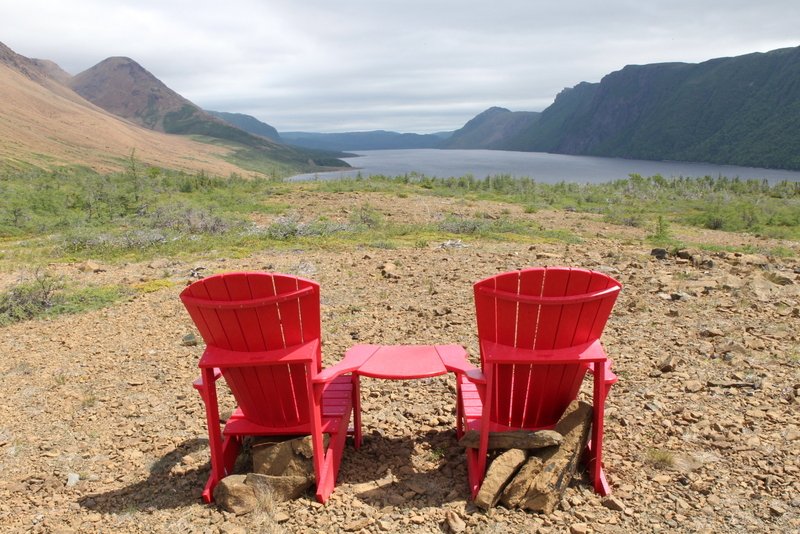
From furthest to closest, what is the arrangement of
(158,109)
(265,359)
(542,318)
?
(158,109) → (265,359) → (542,318)

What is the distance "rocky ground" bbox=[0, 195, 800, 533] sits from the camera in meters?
2.82

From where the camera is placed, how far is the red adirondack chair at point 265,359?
9.09 ft

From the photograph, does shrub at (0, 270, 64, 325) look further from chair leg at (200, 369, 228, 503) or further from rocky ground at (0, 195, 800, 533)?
chair leg at (200, 369, 228, 503)

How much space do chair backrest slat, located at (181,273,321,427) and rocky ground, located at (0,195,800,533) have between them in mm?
651

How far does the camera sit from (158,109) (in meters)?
154

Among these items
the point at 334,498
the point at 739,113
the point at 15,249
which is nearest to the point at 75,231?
the point at 15,249

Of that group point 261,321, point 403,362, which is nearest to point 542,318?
point 403,362

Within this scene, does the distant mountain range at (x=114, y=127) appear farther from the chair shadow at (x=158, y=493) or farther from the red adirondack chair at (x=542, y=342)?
the red adirondack chair at (x=542, y=342)

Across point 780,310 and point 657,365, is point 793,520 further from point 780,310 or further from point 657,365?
point 780,310

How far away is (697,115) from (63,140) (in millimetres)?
127624

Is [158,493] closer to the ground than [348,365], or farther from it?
closer to the ground

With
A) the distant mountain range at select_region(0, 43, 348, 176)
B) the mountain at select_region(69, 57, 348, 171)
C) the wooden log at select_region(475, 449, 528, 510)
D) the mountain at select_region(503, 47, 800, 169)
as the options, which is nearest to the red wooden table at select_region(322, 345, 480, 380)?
the wooden log at select_region(475, 449, 528, 510)

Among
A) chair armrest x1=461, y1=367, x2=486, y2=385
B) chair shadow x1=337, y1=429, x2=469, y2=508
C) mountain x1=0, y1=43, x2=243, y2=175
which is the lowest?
chair shadow x1=337, y1=429, x2=469, y2=508

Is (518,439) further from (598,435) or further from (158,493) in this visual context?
(158,493)
